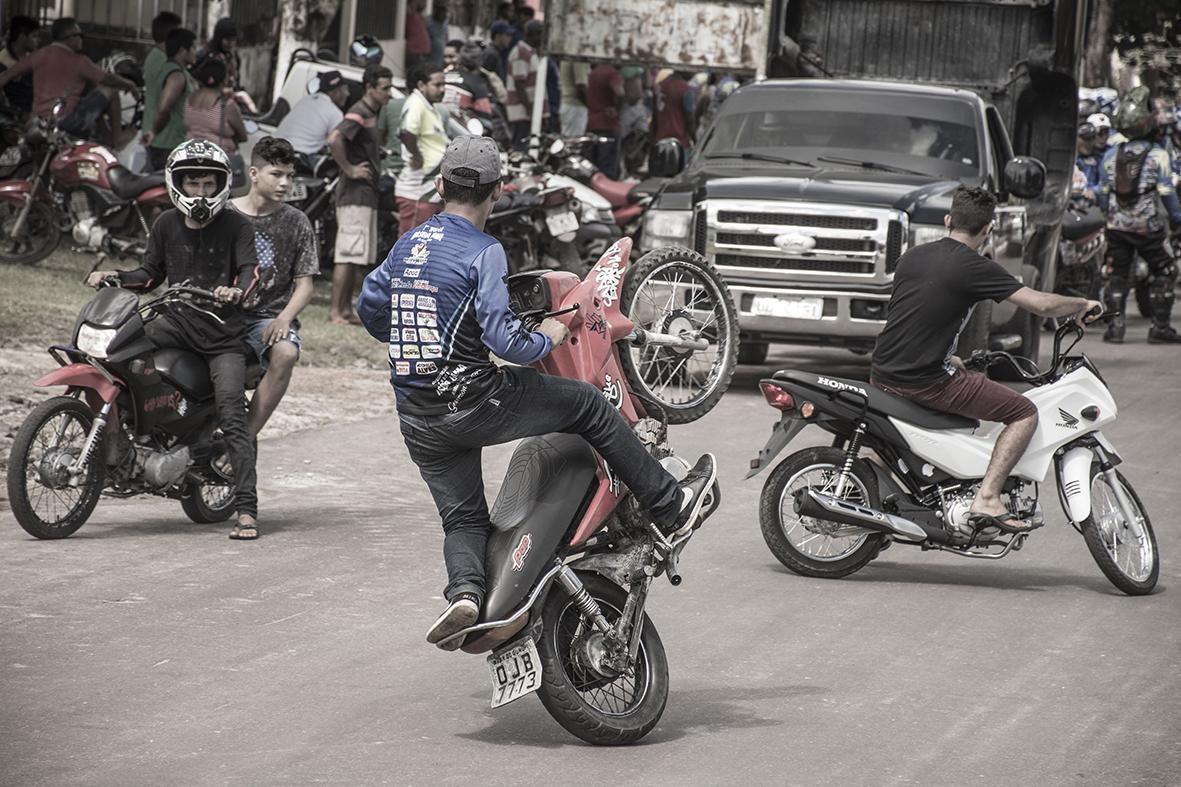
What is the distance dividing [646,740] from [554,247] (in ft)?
38.1

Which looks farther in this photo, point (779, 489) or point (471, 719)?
point (779, 489)

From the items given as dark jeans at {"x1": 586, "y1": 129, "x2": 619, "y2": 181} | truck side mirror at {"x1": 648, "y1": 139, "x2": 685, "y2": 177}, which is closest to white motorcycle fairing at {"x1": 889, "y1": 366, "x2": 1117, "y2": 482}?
truck side mirror at {"x1": 648, "y1": 139, "x2": 685, "y2": 177}

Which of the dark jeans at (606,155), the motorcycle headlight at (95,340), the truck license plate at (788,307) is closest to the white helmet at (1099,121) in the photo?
the dark jeans at (606,155)

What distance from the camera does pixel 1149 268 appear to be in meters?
18.2

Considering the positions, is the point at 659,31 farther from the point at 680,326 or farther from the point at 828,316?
the point at 680,326

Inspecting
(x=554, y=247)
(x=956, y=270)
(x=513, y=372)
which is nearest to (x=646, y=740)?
(x=513, y=372)

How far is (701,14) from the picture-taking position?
19094 millimetres

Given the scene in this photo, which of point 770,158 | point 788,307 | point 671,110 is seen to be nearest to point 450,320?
point 788,307

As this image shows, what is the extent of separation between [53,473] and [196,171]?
1538mm

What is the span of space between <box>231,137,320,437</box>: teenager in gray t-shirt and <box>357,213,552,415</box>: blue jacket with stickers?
3148 millimetres

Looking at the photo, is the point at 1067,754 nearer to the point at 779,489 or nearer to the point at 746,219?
the point at 779,489

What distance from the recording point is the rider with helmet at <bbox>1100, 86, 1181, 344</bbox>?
17.9 metres

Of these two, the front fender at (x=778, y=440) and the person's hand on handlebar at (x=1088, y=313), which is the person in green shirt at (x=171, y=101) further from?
the person's hand on handlebar at (x=1088, y=313)

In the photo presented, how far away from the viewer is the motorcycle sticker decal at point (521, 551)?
5.62 meters
